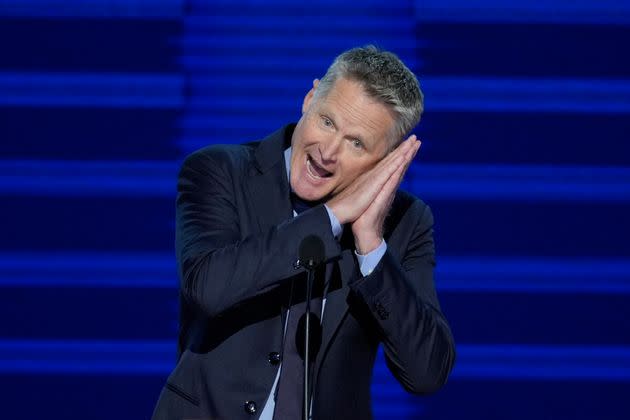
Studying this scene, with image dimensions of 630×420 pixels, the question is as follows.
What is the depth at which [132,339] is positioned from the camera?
3.29 m

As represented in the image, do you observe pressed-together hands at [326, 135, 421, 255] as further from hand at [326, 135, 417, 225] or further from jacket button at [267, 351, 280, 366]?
jacket button at [267, 351, 280, 366]

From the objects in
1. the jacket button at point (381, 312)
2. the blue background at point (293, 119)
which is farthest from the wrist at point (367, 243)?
the blue background at point (293, 119)

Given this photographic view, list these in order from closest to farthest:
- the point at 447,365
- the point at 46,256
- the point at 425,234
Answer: the point at 447,365
the point at 425,234
the point at 46,256

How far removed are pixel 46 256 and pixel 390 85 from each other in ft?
5.12

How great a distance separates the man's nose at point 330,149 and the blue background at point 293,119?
3.76 feet

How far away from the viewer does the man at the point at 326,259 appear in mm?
1949

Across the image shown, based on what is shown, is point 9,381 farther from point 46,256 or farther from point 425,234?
point 425,234

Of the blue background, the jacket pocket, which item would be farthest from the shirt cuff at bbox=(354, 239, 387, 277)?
the blue background

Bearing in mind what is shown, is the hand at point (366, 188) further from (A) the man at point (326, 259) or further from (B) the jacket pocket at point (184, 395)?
(B) the jacket pocket at point (184, 395)

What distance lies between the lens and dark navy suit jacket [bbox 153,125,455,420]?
1.93 metres

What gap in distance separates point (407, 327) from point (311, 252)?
1.33ft

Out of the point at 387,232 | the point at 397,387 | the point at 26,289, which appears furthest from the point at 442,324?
the point at 26,289

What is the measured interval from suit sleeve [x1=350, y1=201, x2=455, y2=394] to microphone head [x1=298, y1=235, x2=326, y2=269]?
1.02 feet

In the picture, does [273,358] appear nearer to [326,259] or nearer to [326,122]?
[326,259]
